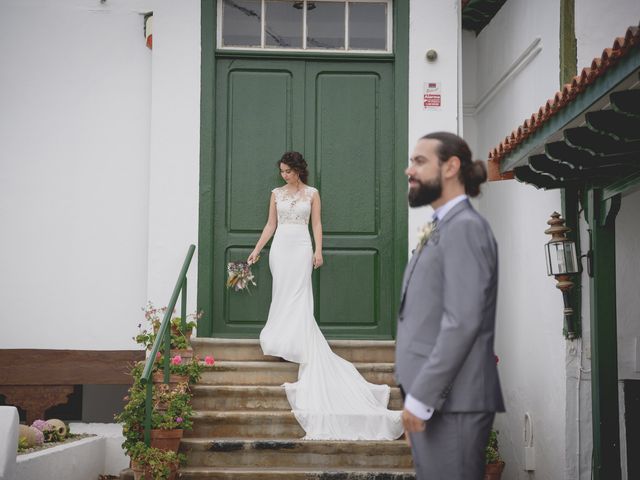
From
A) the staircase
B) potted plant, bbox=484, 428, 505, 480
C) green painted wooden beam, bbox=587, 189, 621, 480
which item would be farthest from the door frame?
green painted wooden beam, bbox=587, 189, 621, 480

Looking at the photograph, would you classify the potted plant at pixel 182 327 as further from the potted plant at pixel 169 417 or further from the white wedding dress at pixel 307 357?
the potted plant at pixel 169 417

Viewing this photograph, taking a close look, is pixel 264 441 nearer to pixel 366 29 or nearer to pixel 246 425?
pixel 246 425

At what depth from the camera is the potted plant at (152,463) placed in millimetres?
6012

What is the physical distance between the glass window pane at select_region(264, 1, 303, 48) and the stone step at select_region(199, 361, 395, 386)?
10.4 feet

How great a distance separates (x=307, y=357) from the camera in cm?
738

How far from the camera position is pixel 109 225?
28.1 feet

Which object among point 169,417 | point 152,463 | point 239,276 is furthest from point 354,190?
point 152,463

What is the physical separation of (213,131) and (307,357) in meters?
2.43

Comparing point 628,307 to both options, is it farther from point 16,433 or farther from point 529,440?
point 16,433

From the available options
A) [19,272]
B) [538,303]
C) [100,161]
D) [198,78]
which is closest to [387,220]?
[538,303]

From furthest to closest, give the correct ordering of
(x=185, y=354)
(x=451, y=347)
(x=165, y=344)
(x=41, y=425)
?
(x=41, y=425) < (x=185, y=354) < (x=165, y=344) < (x=451, y=347)

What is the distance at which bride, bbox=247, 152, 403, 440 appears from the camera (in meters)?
6.70

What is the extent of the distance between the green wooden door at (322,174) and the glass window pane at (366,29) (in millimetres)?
218

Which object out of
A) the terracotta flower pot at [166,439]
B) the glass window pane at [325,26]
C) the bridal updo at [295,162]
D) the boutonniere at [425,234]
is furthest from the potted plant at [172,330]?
the boutonniere at [425,234]
